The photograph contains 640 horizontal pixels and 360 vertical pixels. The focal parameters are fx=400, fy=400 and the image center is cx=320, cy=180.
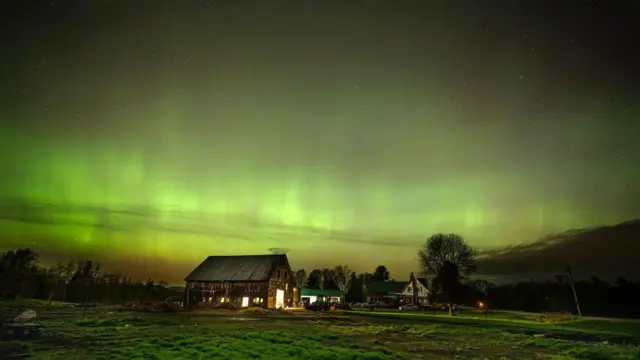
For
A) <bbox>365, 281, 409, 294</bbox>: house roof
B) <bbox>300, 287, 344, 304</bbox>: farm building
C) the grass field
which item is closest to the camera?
the grass field

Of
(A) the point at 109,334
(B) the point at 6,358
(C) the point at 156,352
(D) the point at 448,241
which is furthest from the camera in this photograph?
(D) the point at 448,241

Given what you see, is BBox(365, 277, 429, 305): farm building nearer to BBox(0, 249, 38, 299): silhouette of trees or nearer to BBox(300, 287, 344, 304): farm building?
BBox(300, 287, 344, 304): farm building

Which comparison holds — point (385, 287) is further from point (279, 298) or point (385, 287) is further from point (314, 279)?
point (279, 298)

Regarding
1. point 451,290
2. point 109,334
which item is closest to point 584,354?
point 109,334

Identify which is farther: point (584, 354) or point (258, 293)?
point (258, 293)

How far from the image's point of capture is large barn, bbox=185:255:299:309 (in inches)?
2793

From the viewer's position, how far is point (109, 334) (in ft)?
89.2

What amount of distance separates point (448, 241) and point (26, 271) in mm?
75060

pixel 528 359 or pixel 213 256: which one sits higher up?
Result: pixel 213 256

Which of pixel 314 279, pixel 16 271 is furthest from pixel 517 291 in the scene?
pixel 16 271

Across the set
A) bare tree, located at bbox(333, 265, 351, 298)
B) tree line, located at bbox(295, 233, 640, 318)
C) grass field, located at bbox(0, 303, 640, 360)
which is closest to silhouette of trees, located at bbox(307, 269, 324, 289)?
bare tree, located at bbox(333, 265, 351, 298)

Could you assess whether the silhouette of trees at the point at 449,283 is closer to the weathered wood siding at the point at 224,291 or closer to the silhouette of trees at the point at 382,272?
the weathered wood siding at the point at 224,291

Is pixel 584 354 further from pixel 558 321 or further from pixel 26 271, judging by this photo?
pixel 26 271

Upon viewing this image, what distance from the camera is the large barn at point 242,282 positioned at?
2793 inches
